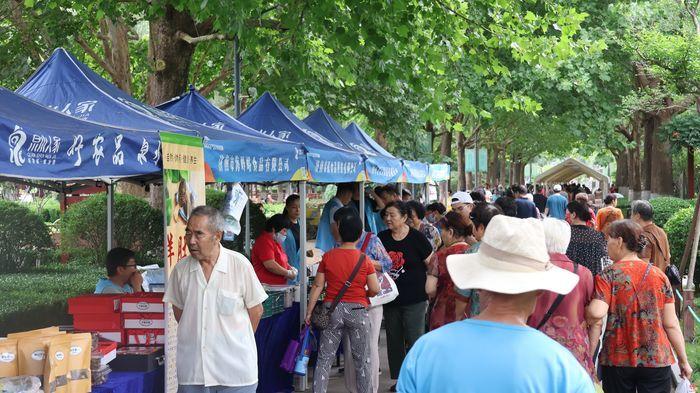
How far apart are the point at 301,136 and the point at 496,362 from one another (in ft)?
27.0

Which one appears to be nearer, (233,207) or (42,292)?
(233,207)

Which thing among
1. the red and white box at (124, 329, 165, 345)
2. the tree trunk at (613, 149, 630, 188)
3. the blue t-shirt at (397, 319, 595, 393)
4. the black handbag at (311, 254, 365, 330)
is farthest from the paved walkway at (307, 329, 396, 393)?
the tree trunk at (613, 149, 630, 188)

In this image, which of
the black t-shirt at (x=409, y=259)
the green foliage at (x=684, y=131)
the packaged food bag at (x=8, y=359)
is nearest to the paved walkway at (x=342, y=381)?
the black t-shirt at (x=409, y=259)

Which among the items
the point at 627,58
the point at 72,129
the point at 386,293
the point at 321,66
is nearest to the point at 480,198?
the point at 321,66

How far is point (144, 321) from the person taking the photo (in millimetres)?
6223

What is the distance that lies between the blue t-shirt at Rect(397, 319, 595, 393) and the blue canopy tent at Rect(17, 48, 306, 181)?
4.22 m

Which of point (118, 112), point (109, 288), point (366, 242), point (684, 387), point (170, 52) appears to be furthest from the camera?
point (170, 52)

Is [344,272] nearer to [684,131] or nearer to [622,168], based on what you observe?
[684,131]

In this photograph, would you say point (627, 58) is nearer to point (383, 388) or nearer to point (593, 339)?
point (383, 388)

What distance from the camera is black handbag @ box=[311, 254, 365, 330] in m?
7.59

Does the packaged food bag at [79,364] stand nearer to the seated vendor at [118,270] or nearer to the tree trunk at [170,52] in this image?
the seated vendor at [118,270]

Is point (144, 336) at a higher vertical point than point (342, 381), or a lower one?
higher

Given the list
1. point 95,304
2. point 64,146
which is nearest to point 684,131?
point 95,304

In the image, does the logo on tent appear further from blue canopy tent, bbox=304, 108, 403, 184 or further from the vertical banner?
blue canopy tent, bbox=304, 108, 403, 184
